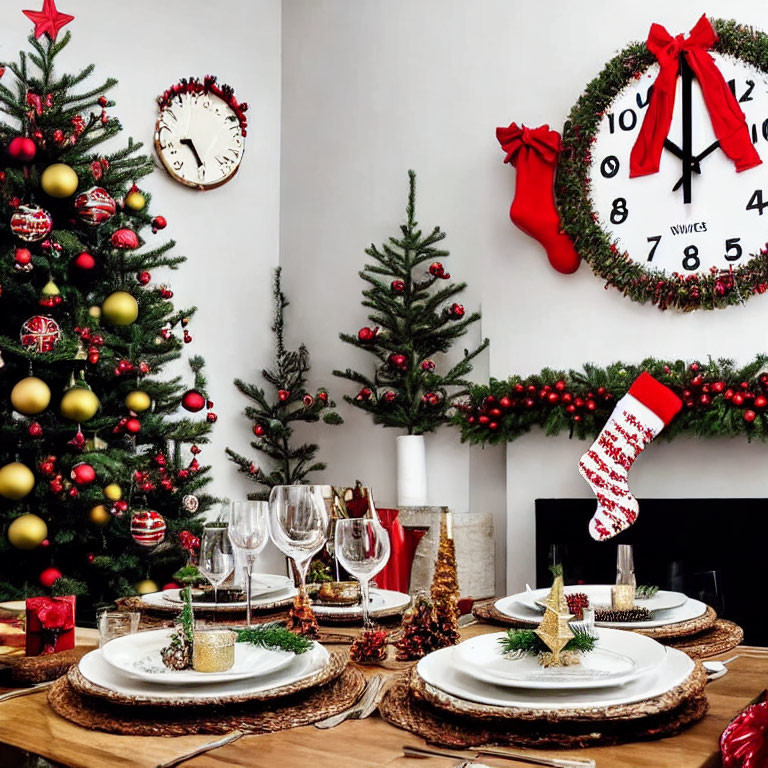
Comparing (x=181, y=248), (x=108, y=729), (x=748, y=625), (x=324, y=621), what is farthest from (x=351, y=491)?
(x=181, y=248)

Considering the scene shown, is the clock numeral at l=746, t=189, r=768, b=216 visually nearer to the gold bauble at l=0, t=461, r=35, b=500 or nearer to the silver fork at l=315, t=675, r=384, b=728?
the silver fork at l=315, t=675, r=384, b=728

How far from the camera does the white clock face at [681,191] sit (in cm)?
268

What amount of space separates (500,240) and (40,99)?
1649mm

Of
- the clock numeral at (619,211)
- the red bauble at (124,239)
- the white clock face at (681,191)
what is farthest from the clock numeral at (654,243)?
the red bauble at (124,239)

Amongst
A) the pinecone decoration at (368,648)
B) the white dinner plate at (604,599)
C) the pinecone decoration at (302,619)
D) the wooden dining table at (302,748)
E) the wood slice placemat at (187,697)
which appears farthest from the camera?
the white dinner plate at (604,599)

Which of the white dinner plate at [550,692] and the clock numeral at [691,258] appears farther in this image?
the clock numeral at [691,258]

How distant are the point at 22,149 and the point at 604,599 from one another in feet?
6.87

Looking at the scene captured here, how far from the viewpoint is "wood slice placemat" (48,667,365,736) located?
84 centimetres

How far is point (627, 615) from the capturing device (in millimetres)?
1320

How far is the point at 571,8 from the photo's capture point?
10.2ft

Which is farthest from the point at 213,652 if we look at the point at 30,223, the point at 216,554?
the point at 30,223

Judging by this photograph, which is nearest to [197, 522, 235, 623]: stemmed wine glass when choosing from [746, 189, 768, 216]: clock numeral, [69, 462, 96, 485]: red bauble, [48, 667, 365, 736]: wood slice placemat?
[48, 667, 365, 736]: wood slice placemat

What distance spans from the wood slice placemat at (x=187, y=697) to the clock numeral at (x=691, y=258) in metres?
2.18

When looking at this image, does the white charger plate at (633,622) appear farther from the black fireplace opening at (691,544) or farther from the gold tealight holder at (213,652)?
the black fireplace opening at (691,544)
